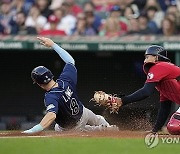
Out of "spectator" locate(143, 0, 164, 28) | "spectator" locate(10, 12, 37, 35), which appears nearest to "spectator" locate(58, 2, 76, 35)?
"spectator" locate(10, 12, 37, 35)

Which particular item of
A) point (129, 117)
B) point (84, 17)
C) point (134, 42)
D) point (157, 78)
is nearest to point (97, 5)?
point (84, 17)

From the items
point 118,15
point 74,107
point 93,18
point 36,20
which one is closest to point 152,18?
point 118,15

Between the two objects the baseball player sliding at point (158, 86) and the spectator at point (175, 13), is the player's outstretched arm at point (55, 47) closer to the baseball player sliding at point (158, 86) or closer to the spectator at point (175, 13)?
the baseball player sliding at point (158, 86)

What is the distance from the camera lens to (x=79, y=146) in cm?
734

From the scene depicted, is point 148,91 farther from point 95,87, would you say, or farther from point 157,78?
point 95,87

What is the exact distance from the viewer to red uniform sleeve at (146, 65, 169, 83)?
7.91 meters

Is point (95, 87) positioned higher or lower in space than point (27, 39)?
lower

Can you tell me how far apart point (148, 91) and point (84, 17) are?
6151 millimetres

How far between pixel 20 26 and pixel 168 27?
3.18 m

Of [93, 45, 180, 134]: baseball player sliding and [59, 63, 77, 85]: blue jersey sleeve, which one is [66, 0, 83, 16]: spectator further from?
[93, 45, 180, 134]: baseball player sliding

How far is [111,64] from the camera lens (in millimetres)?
14273

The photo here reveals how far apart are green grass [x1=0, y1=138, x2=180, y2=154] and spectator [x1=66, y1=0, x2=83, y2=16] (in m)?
6.63

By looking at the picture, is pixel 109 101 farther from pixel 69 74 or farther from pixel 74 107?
pixel 69 74

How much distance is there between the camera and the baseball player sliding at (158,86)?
25.8 ft
